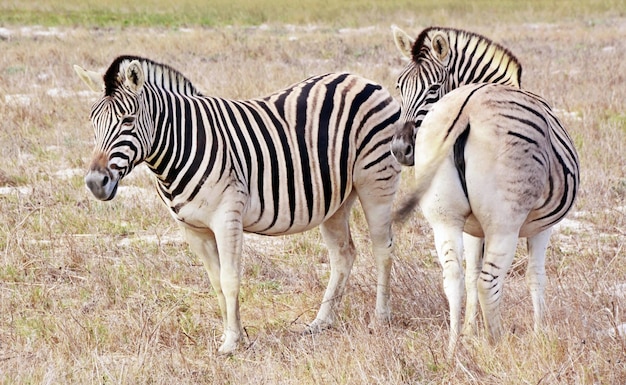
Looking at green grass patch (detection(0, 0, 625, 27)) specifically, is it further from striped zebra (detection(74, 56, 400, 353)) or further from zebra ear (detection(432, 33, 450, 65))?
zebra ear (detection(432, 33, 450, 65))

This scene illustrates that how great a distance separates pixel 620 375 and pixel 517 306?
4.46 ft

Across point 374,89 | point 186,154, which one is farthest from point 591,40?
point 186,154

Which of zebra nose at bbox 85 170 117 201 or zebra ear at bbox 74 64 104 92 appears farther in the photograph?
zebra ear at bbox 74 64 104 92

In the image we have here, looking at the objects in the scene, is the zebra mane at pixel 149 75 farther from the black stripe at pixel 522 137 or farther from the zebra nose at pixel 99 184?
the black stripe at pixel 522 137

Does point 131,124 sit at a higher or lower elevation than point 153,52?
higher

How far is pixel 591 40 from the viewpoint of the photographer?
19.8m

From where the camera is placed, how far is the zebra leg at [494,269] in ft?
13.5

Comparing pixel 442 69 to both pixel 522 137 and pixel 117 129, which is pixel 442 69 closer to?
pixel 522 137

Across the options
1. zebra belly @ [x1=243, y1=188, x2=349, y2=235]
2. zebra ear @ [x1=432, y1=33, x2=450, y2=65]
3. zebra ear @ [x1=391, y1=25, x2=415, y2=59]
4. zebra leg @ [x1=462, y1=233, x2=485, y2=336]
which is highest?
zebra ear @ [x1=432, y1=33, x2=450, y2=65]

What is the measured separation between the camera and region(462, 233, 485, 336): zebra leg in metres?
4.43

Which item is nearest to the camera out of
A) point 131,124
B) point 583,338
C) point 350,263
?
point 583,338

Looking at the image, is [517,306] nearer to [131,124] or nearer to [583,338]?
[583,338]

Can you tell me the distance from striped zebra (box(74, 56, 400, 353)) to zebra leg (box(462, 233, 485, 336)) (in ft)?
2.97

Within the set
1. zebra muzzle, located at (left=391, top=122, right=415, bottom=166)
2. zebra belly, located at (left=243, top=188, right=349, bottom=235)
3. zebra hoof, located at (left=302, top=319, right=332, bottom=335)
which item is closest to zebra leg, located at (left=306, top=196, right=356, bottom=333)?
zebra hoof, located at (left=302, top=319, right=332, bottom=335)
